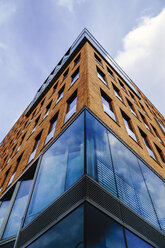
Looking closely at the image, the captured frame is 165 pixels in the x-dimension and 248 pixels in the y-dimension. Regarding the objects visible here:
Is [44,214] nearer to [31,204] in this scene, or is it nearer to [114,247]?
Answer: [31,204]

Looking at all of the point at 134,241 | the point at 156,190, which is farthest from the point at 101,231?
→ the point at 156,190

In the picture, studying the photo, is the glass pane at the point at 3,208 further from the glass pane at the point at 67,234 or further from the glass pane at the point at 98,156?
the glass pane at the point at 98,156

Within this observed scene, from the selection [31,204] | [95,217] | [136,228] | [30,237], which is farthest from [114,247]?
[31,204]

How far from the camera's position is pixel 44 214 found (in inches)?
235

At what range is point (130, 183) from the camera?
23.4ft

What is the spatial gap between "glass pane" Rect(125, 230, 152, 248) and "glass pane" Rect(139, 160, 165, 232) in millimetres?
1953

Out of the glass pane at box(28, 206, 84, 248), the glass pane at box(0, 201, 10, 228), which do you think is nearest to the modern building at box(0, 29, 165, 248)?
the glass pane at box(28, 206, 84, 248)

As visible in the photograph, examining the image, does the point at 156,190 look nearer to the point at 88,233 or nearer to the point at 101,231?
the point at 101,231

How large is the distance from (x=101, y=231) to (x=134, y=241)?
1.44 metres

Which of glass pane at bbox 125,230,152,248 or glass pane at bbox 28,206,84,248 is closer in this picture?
glass pane at bbox 28,206,84,248

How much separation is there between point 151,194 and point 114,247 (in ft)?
13.5

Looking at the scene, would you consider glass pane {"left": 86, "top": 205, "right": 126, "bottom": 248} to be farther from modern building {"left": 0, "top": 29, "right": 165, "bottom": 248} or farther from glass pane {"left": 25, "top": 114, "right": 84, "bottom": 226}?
glass pane {"left": 25, "top": 114, "right": 84, "bottom": 226}

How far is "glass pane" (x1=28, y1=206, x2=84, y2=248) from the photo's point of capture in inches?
170

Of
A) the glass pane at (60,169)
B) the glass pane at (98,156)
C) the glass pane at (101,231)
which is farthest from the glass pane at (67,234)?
the glass pane at (98,156)
